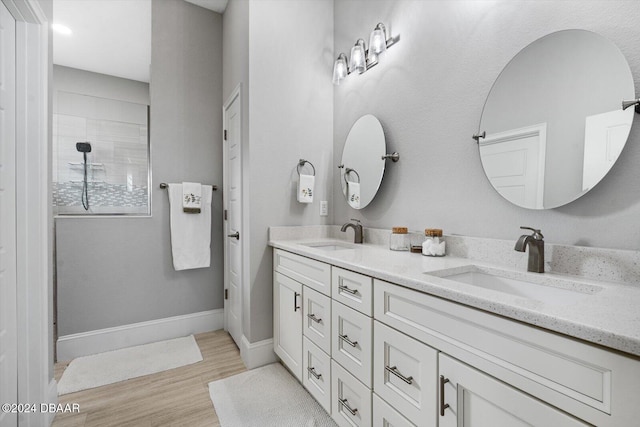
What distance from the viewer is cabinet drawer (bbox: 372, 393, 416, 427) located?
104cm

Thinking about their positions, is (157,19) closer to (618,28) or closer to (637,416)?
(618,28)

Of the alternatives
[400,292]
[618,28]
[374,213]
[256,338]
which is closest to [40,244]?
[256,338]

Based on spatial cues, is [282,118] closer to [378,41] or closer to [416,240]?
[378,41]

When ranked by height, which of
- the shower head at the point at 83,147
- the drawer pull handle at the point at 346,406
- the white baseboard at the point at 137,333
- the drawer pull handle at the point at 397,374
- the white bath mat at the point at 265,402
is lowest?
the white bath mat at the point at 265,402

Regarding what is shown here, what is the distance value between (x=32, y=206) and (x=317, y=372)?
1.67 meters

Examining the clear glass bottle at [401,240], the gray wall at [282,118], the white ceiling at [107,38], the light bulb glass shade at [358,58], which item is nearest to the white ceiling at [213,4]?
the white ceiling at [107,38]

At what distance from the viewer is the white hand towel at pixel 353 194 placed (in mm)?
A: 2141

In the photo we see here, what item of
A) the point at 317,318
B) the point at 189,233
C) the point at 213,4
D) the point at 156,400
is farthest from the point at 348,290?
the point at 213,4

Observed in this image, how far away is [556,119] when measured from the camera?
1.12 m

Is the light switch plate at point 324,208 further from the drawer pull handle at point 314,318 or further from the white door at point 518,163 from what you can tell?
the white door at point 518,163

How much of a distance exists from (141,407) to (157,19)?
9.58 ft

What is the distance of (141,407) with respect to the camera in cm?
167

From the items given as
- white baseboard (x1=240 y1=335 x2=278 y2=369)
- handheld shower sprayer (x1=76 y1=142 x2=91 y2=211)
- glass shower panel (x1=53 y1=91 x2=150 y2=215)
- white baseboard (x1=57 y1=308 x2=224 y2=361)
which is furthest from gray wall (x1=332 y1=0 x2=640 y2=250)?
handheld shower sprayer (x1=76 y1=142 x2=91 y2=211)

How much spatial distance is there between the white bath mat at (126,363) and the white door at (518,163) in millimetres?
2297
